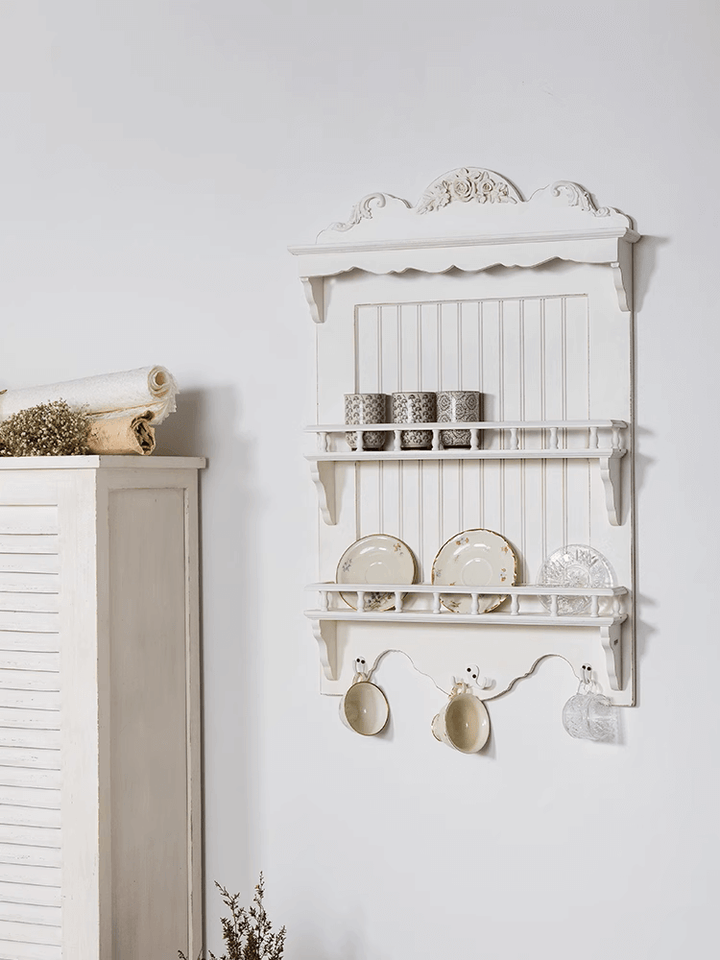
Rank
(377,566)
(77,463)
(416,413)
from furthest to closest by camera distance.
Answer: (377,566), (416,413), (77,463)

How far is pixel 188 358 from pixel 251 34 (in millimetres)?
716

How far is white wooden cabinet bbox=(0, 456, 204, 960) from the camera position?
2.17m

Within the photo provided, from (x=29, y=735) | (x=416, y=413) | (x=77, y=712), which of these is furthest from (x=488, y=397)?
(x=29, y=735)

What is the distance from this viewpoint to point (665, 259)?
221 cm

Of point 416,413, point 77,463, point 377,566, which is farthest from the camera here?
point 377,566

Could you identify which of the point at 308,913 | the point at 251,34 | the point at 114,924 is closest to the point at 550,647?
the point at 308,913

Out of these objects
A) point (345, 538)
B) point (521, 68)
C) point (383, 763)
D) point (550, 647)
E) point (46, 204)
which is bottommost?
point (383, 763)

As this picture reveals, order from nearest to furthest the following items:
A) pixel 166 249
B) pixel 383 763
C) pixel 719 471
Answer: pixel 719 471, pixel 383 763, pixel 166 249

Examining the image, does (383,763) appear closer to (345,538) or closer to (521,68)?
(345,538)

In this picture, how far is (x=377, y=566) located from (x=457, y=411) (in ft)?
1.21

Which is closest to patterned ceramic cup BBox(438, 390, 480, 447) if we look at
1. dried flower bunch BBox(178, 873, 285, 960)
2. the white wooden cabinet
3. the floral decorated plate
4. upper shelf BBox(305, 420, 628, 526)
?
upper shelf BBox(305, 420, 628, 526)

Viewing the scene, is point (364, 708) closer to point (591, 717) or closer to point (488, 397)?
point (591, 717)

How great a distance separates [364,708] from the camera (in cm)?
240

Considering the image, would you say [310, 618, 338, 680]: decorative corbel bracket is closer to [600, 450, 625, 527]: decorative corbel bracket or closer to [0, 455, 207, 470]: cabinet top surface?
[0, 455, 207, 470]: cabinet top surface
